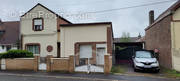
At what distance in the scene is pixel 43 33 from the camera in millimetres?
19891

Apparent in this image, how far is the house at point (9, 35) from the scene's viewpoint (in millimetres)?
22327

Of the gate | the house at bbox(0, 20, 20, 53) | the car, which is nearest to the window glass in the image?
the house at bbox(0, 20, 20, 53)

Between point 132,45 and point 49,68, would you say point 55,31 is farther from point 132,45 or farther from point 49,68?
point 132,45

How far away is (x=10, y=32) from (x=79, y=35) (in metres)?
13.0

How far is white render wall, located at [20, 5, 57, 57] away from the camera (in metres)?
19.6

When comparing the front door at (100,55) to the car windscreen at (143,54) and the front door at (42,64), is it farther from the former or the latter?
the front door at (42,64)

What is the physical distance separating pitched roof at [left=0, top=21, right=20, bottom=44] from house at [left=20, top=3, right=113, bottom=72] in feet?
12.3

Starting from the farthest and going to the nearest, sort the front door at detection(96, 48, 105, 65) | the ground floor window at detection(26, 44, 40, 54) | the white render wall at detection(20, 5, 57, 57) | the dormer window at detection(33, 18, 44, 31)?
the dormer window at detection(33, 18, 44, 31) < the ground floor window at detection(26, 44, 40, 54) < the white render wall at detection(20, 5, 57, 57) < the front door at detection(96, 48, 105, 65)

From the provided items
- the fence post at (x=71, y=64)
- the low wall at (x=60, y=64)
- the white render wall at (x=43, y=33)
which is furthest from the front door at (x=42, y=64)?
the white render wall at (x=43, y=33)

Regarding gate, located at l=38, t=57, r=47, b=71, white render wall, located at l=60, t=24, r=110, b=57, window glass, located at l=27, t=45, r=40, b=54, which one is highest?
white render wall, located at l=60, t=24, r=110, b=57

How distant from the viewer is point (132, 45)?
2419 cm

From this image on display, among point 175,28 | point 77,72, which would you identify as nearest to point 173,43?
point 175,28

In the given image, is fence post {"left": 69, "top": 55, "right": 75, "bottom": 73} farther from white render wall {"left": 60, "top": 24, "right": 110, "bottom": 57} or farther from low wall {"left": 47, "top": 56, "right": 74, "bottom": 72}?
white render wall {"left": 60, "top": 24, "right": 110, "bottom": 57}

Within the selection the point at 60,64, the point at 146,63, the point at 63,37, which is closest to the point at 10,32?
the point at 63,37
